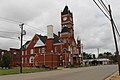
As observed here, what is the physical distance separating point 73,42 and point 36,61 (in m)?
16.8

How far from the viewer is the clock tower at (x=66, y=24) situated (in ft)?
266

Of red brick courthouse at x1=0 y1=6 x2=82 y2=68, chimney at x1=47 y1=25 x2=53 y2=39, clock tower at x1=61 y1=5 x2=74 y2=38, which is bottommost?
red brick courthouse at x1=0 y1=6 x2=82 y2=68

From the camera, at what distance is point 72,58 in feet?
265

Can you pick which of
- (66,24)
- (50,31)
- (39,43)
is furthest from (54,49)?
(66,24)

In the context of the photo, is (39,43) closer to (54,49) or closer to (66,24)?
(54,49)

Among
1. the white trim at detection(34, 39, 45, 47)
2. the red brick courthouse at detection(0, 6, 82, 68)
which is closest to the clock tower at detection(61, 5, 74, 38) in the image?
the red brick courthouse at detection(0, 6, 82, 68)

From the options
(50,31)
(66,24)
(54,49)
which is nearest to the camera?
(50,31)

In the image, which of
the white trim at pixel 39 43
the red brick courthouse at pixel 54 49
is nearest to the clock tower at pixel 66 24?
the red brick courthouse at pixel 54 49

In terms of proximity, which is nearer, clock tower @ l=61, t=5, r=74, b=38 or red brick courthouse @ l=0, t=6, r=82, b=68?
red brick courthouse @ l=0, t=6, r=82, b=68

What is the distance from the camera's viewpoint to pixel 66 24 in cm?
8388

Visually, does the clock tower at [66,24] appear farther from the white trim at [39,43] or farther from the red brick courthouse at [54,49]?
the white trim at [39,43]

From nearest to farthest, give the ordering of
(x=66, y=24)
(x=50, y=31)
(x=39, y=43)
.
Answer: (x=50, y=31) < (x=39, y=43) < (x=66, y=24)

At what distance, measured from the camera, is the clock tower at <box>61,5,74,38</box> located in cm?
8096

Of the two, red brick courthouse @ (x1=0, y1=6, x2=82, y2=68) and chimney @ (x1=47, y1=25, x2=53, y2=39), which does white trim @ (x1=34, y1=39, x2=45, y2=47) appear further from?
chimney @ (x1=47, y1=25, x2=53, y2=39)
